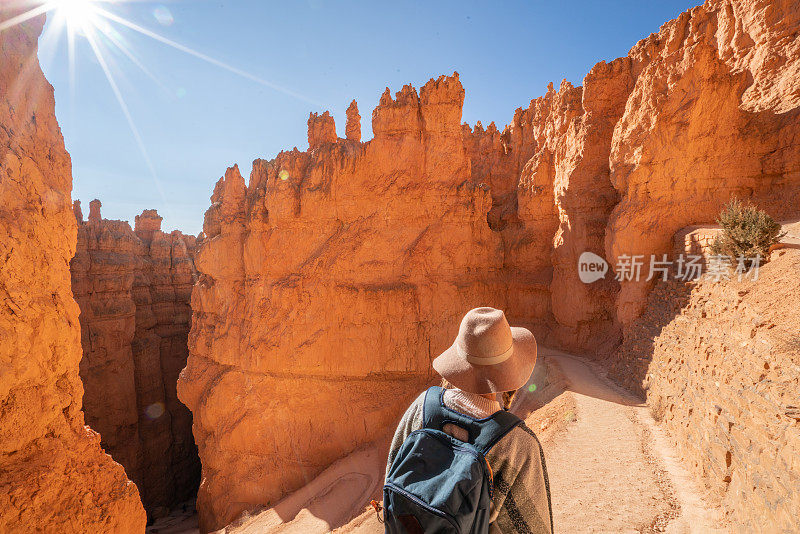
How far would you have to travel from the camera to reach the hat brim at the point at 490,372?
6.82ft

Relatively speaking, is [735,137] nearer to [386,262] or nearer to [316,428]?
[386,262]

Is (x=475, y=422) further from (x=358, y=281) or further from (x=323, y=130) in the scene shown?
(x=323, y=130)

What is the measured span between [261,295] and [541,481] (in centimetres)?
1407

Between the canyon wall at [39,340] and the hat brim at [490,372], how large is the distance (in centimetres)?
549

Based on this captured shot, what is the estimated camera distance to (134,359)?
80.1ft

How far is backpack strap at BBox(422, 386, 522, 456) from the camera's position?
180 cm

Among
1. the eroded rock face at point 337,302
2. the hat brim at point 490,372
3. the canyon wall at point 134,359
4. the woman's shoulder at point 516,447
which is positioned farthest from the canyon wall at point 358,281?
the woman's shoulder at point 516,447

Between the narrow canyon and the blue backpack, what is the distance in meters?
4.57

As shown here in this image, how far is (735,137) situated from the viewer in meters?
10.8

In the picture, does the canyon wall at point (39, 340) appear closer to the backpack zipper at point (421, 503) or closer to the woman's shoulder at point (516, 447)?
the backpack zipper at point (421, 503)

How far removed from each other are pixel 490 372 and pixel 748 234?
8.76m

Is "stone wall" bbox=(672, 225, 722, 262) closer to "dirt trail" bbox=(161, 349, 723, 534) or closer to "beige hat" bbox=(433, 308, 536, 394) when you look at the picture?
"dirt trail" bbox=(161, 349, 723, 534)

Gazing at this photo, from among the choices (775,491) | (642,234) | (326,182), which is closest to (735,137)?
(642,234)

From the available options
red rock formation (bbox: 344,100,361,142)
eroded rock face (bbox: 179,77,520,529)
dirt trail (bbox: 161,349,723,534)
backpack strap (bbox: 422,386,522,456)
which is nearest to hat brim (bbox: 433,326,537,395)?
backpack strap (bbox: 422,386,522,456)
